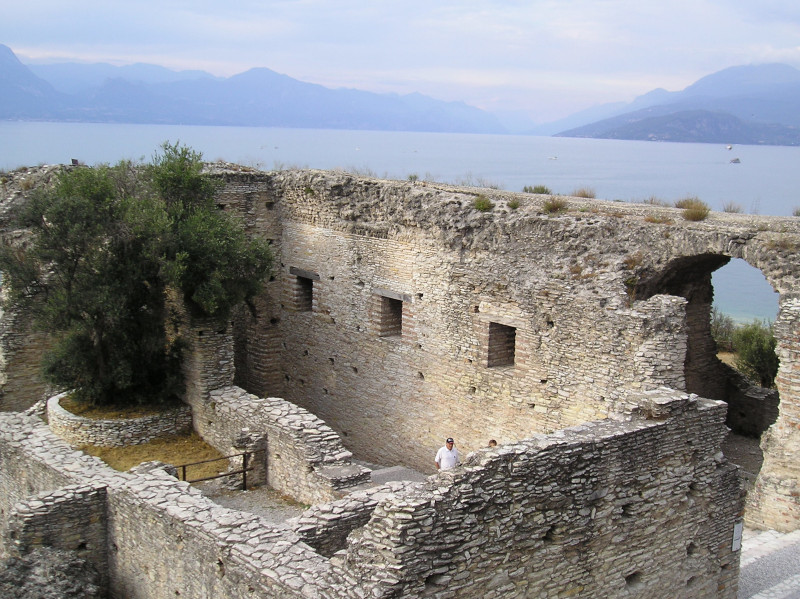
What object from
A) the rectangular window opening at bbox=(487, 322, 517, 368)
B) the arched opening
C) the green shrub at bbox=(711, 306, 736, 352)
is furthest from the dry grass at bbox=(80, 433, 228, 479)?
the green shrub at bbox=(711, 306, 736, 352)

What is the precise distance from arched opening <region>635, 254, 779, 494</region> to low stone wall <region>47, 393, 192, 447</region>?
305 inches

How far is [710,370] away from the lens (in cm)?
1244

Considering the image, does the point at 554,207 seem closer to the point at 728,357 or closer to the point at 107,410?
the point at 107,410

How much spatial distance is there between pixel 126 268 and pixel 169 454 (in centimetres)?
308

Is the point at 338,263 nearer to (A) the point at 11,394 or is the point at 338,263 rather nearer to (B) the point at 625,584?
(A) the point at 11,394

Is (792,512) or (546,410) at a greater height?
(546,410)

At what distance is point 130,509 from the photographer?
987 centimetres

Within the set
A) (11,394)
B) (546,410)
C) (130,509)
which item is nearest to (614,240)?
(546,410)

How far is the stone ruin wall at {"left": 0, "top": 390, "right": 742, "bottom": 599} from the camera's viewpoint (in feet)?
21.9

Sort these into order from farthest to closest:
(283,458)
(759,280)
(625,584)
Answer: (759,280), (283,458), (625,584)

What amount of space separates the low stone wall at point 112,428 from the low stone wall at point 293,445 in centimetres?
81

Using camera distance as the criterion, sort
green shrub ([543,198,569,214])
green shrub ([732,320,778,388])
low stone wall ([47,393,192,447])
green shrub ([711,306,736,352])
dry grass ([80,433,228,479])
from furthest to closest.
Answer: green shrub ([711,306,736,352]), green shrub ([732,320,778,388]), low stone wall ([47,393,192,447]), dry grass ([80,433,228,479]), green shrub ([543,198,569,214])

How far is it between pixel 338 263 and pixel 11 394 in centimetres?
663

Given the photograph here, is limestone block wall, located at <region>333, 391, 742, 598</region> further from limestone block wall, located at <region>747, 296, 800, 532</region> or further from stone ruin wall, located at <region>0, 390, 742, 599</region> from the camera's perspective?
limestone block wall, located at <region>747, 296, 800, 532</region>
